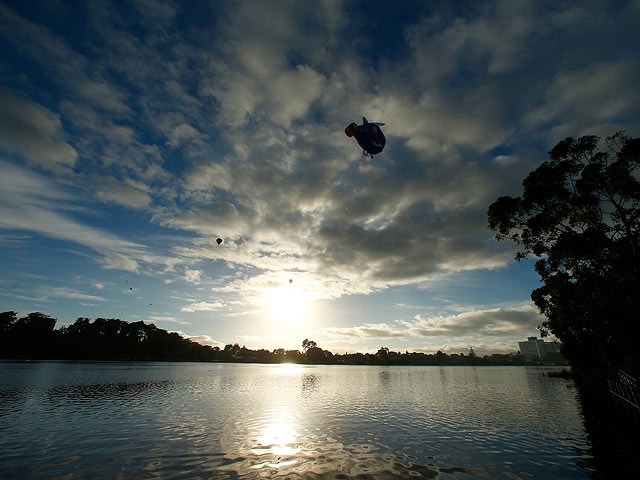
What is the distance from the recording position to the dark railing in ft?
72.6

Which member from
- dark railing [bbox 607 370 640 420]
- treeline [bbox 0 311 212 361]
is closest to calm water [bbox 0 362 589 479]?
dark railing [bbox 607 370 640 420]

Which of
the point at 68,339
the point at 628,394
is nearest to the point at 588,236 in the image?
the point at 628,394

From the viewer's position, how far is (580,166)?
3172 cm

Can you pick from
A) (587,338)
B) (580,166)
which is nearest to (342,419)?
(580,166)

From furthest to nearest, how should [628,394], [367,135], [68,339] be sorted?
[68,339]
[628,394]
[367,135]

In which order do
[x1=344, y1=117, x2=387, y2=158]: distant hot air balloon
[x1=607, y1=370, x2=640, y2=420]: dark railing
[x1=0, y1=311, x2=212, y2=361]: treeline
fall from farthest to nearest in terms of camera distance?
[x1=0, y1=311, x2=212, y2=361]: treeline → [x1=607, y1=370, x2=640, y2=420]: dark railing → [x1=344, y1=117, x2=387, y2=158]: distant hot air balloon

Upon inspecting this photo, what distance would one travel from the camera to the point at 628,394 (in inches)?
981

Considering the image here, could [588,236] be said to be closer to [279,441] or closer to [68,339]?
[279,441]

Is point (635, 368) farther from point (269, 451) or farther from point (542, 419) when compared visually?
point (269, 451)

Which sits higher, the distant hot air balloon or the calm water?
the distant hot air balloon

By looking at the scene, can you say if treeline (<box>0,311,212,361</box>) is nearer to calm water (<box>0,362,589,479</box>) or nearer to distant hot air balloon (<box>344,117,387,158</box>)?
calm water (<box>0,362,589,479</box>)

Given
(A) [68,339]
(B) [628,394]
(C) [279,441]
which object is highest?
(A) [68,339]

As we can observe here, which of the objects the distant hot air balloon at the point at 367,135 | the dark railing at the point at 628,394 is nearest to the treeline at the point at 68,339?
the distant hot air balloon at the point at 367,135

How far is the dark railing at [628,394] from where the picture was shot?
871 inches
